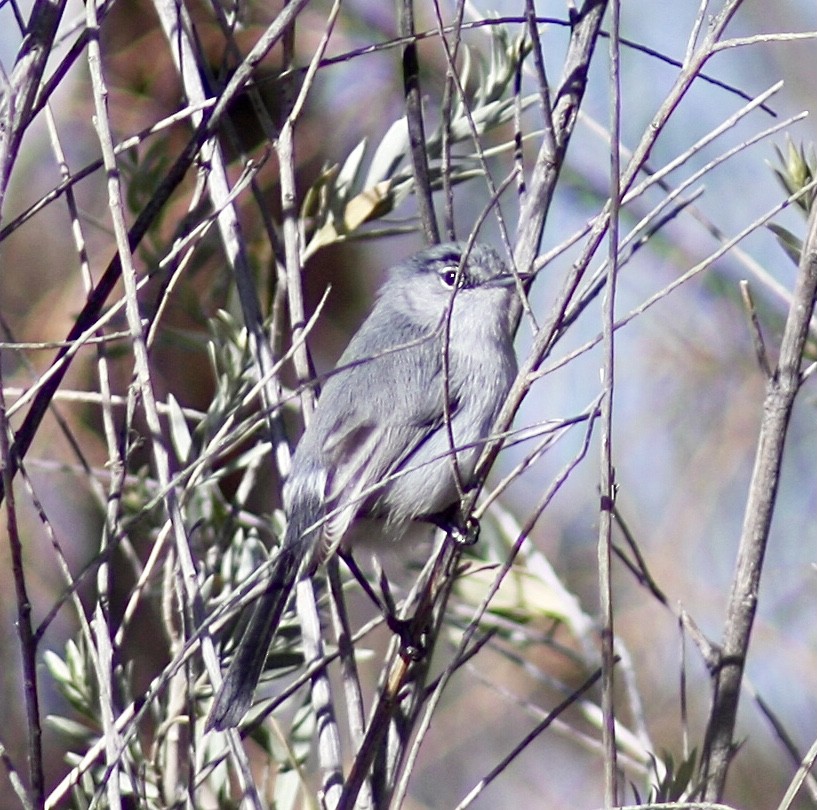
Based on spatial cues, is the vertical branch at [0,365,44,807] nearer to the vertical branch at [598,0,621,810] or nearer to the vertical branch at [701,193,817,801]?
the vertical branch at [598,0,621,810]

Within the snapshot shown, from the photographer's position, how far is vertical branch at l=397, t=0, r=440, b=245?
2309 millimetres

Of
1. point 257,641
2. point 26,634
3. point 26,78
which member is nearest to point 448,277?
point 257,641

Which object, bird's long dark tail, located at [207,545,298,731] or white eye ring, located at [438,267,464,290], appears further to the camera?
white eye ring, located at [438,267,464,290]

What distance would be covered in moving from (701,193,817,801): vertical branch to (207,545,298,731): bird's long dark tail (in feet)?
2.45

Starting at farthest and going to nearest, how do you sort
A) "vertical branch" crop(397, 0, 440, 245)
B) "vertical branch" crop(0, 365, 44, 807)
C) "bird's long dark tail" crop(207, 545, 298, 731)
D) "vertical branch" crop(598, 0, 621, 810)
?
"vertical branch" crop(397, 0, 440, 245) < "bird's long dark tail" crop(207, 545, 298, 731) < "vertical branch" crop(0, 365, 44, 807) < "vertical branch" crop(598, 0, 621, 810)

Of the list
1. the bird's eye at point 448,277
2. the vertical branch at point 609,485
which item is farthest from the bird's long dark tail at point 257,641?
→ the bird's eye at point 448,277

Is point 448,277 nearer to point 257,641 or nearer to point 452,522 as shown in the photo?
point 452,522

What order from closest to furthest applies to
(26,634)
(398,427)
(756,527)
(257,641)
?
(26,634) → (756,527) → (257,641) → (398,427)

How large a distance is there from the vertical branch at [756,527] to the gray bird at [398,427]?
0.56m

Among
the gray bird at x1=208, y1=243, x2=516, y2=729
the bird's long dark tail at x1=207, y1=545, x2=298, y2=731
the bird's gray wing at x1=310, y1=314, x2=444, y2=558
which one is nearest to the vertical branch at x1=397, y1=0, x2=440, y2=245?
the gray bird at x1=208, y1=243, x2=516, y2=729

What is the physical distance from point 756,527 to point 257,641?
2.95 feet

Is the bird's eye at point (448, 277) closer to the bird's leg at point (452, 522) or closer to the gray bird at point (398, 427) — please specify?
the gray bird at point (398, 427)

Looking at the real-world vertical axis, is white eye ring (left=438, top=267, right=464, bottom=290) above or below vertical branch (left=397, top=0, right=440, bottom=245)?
below

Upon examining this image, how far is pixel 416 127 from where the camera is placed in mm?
2365
